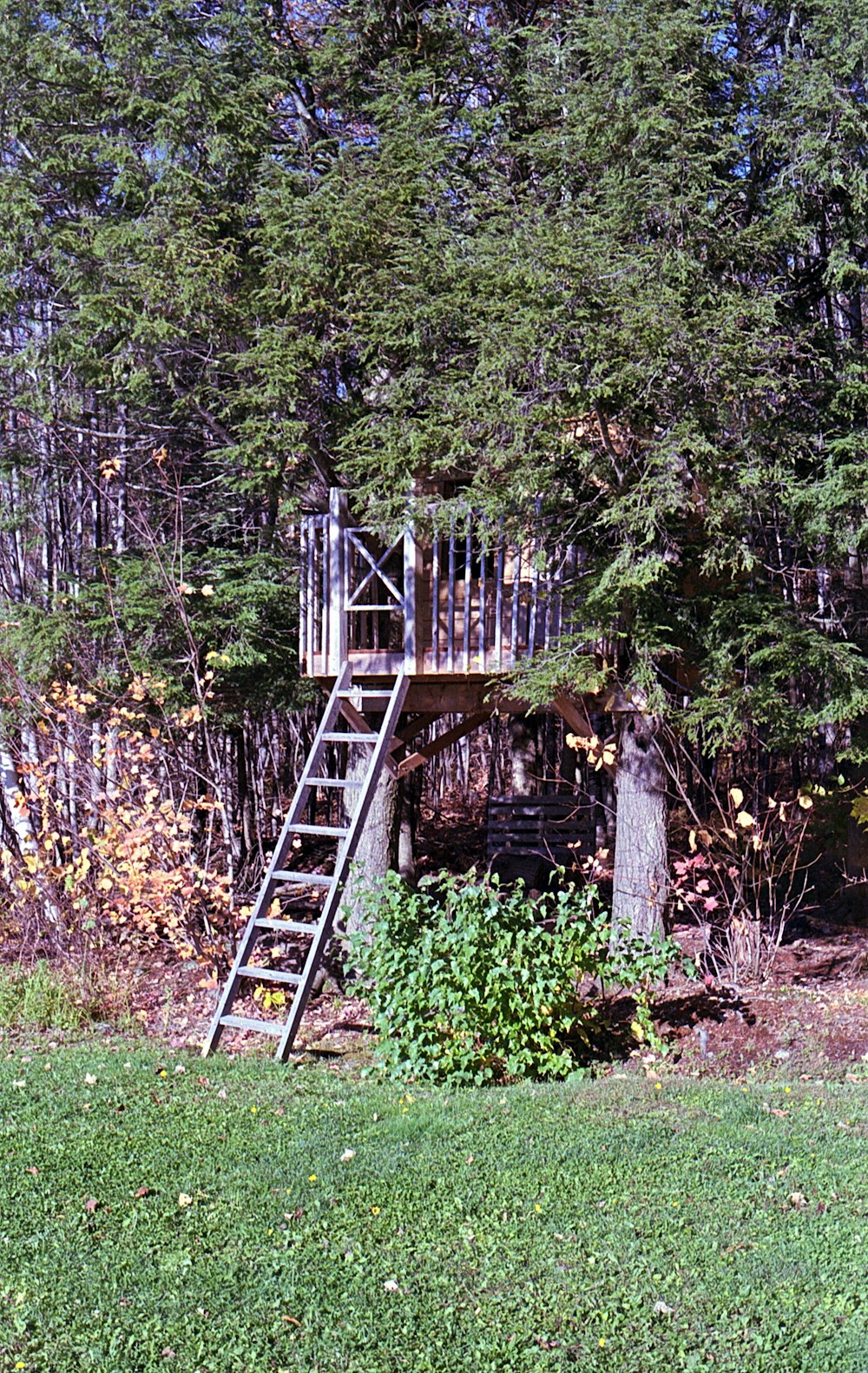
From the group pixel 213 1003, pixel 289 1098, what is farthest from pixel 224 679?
pixel 289 1098

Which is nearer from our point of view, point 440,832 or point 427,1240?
point 427,1240

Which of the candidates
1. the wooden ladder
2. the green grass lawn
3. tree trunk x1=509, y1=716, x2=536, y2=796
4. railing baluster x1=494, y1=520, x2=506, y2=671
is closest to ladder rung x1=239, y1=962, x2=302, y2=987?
the wooden ladder

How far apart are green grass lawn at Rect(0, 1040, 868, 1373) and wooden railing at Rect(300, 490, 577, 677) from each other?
3.02m

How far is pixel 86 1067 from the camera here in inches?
267

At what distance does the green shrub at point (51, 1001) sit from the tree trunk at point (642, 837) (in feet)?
11.6

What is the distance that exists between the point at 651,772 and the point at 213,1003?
3.46 m

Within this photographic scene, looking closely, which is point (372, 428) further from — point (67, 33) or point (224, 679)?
point (67, 33)

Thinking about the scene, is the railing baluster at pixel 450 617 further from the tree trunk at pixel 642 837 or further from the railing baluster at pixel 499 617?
the tree trunk at pixel 642 837

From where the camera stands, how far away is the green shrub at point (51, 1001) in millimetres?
7812

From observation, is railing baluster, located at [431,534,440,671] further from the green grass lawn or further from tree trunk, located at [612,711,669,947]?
the green grass lawn

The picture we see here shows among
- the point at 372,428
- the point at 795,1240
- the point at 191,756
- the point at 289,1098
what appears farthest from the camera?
the point at 191,756

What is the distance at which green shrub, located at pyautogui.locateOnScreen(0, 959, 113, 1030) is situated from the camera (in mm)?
7812

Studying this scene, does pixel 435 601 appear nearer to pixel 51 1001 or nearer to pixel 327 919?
pixel 327 919

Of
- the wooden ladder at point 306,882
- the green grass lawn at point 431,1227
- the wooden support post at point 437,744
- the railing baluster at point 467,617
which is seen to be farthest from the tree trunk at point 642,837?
the green grass lawn at point 431,1227
